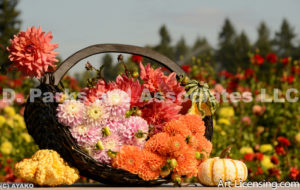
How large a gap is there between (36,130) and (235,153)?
2.30m

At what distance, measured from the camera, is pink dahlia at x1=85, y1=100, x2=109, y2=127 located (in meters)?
2.04

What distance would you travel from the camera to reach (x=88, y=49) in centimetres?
227

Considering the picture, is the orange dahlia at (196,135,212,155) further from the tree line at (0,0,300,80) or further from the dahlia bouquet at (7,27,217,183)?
the tree line at (0,0,300,80)

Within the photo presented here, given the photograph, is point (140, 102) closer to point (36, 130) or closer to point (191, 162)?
point (191, 162)

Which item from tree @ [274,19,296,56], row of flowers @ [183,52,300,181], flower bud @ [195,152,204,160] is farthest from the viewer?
tree @ [274,19,296,56]

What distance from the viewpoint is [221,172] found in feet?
6.89

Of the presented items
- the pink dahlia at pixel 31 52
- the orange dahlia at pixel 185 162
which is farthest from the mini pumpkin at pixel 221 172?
the pink dahlia at pixel 31 52

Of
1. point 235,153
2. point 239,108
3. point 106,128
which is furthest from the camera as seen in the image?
point 239,108

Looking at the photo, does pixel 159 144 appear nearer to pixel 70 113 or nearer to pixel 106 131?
pixel 106 131

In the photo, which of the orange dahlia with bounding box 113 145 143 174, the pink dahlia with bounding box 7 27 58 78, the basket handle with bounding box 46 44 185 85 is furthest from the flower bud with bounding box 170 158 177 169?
the pink dahlia with bounding box 7 27 58 78

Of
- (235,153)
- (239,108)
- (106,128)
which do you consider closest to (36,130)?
(106,128)

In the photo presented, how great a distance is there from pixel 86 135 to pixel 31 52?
1.68 ft

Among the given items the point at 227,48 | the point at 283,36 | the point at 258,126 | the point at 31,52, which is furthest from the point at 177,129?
the point at 283,36

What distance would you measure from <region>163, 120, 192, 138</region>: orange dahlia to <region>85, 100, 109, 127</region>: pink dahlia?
285 millimetres
